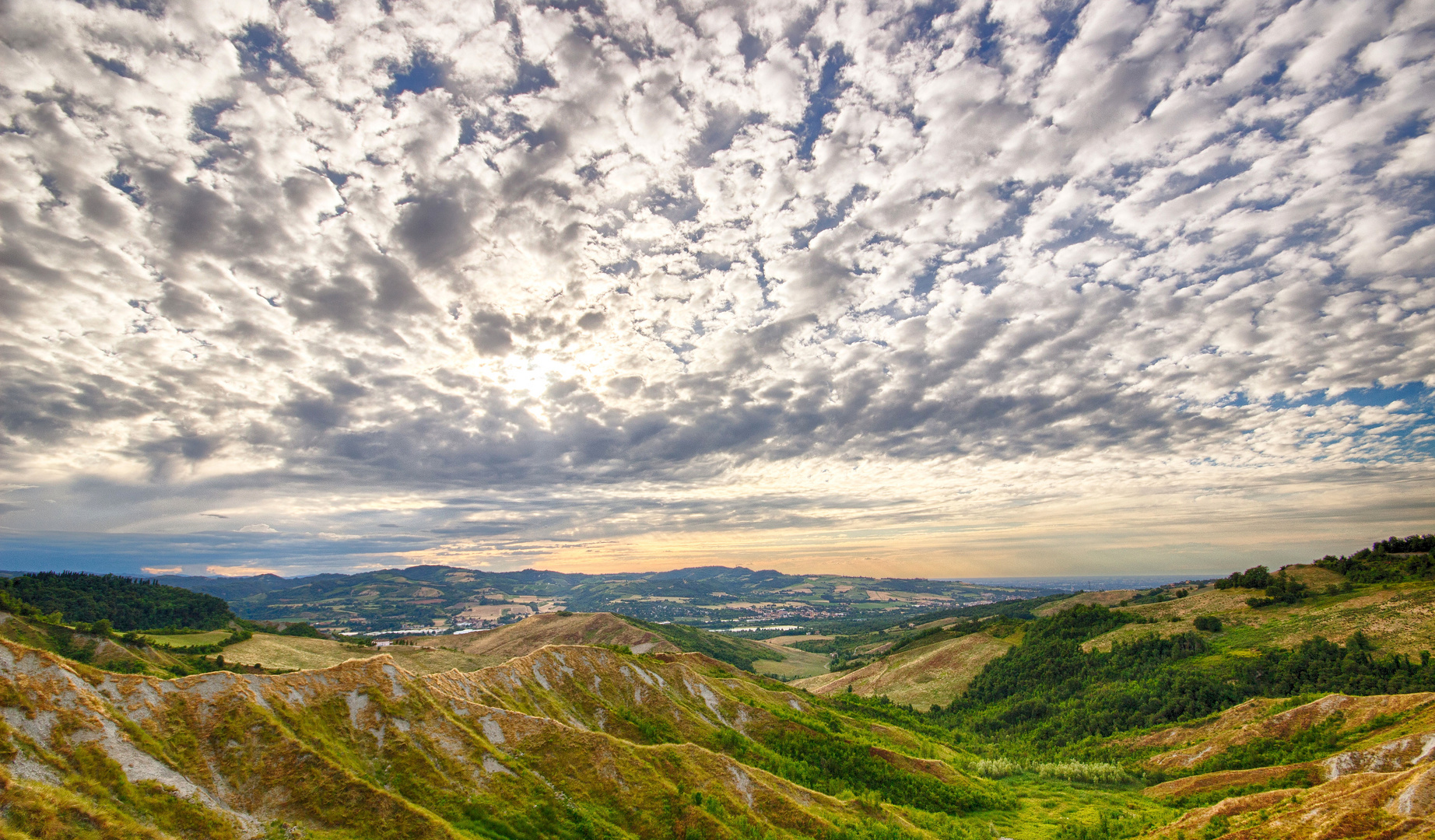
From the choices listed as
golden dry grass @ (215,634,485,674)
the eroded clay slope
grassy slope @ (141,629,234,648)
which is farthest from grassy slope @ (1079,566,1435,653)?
grassy slope @ (141,629,234,648)

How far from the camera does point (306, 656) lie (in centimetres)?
17488

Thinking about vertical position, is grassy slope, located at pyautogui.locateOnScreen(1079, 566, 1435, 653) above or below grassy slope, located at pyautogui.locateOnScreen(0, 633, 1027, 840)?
below

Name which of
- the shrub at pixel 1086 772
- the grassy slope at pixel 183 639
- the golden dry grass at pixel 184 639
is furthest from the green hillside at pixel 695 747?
the grassy slope at pixel 183 639

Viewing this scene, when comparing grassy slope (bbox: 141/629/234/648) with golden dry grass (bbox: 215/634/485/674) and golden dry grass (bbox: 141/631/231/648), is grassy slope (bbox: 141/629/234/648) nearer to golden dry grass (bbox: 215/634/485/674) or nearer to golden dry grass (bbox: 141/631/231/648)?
golden dry grass (bbox: 141/631/231/648)

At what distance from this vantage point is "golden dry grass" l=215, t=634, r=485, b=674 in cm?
16362

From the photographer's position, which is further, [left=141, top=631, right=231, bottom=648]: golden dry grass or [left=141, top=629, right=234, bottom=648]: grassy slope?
[left=141, top=629, right=234, bottom=648]: grassy slope

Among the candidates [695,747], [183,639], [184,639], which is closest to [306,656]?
[184,639]

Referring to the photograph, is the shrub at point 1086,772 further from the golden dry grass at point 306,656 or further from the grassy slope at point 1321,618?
the golden dry grass at point 306,656

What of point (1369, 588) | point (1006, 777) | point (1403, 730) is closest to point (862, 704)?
point (1006, 777)

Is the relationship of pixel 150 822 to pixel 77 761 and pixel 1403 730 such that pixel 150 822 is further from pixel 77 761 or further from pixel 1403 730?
pixel 1403 730

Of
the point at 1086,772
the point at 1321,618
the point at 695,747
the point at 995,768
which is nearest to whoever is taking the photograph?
the point at 695,747

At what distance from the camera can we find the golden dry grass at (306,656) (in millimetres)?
163625

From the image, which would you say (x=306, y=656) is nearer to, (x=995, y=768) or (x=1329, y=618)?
(x=995, y=768)

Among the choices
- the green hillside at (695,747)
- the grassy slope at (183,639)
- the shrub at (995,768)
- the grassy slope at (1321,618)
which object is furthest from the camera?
the grassy slope at (183,639)
